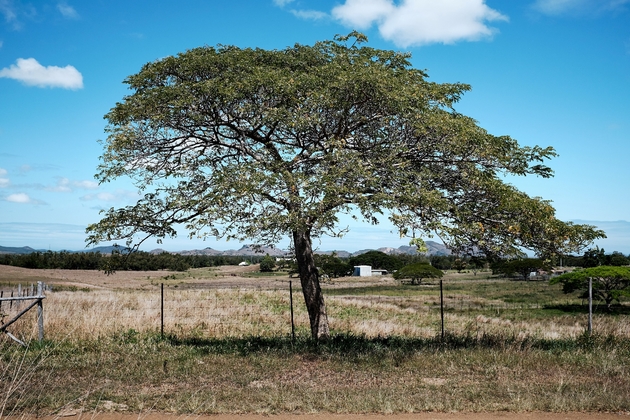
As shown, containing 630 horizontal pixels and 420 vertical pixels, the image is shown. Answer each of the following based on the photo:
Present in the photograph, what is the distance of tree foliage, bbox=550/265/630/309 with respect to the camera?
117 feet

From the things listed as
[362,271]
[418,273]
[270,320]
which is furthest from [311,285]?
[362,271]

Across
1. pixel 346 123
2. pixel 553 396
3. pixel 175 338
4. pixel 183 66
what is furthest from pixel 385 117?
pixel 175 338

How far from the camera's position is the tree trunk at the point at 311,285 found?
49.4 ft

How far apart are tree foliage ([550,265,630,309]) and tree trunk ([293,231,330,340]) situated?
26535 mm

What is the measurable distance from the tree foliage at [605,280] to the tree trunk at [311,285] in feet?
87.1

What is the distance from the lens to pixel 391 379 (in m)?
10.7

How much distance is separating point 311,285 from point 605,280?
3026 centimetres

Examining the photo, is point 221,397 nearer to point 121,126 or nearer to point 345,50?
point 121,126

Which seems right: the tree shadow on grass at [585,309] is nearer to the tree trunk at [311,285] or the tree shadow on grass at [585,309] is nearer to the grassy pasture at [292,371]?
the grassy pasture at [292,371]

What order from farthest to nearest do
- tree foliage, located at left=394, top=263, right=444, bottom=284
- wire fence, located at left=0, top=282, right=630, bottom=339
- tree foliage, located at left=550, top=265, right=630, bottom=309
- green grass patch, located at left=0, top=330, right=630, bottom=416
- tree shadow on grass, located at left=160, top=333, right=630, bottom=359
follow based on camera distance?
tree foliage, located at left=394, top=263, right=444, bottom=284 < tree foliage, located at left=550, top=265, right=630, bottom=309 < wire fence, located at left=0, top=282, right=630, bottom=339 < tree shadow on grass, located at left=160, top=333, right=630, bottom=359 < green grass patch, located at left=0, top=330, right=630, bottom=416

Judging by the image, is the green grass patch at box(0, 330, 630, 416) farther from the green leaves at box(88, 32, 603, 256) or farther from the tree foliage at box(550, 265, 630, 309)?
the tree foliage at box(550, 265, 630, 309)

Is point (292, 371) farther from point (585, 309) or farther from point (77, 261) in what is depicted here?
point (77, 261)

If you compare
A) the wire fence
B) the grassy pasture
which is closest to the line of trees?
the wire fence

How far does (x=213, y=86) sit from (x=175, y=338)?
24.7 feet
